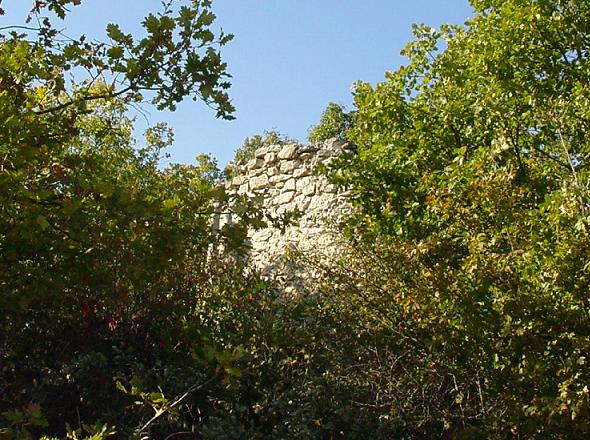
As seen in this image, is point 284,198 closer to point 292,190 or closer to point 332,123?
point 292,190

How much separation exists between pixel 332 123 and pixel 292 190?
415 inches

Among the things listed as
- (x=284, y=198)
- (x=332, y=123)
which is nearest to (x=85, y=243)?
(x=284, y=198)

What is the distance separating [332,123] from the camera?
2028 centimetres

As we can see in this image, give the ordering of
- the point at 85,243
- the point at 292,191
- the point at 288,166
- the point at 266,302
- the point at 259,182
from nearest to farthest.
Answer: the point at 85,243 → the point at 266,302 → the point at 292,191 → the point at 288,166 → the point at 259,182

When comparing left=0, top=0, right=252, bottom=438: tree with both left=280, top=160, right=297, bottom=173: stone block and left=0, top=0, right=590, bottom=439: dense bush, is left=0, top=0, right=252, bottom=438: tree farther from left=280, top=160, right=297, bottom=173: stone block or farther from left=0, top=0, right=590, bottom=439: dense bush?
left=280, top=160, right=297, bottom=173: stone block

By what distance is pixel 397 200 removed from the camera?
7.52 metres

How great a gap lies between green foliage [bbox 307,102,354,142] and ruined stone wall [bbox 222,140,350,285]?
9445mm

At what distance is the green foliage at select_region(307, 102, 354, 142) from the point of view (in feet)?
66.3

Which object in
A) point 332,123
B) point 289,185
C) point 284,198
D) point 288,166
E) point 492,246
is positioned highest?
point 332,123

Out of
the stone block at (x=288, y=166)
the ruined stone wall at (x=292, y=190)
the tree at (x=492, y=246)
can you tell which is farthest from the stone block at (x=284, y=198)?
the tree at (x=492, y=246)

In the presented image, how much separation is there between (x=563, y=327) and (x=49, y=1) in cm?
415

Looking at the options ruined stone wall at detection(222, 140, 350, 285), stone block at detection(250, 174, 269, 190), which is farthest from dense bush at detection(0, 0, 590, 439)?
stone block at detection(250, 174, 269, 190)

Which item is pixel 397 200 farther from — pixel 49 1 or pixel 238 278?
pixel 49 1

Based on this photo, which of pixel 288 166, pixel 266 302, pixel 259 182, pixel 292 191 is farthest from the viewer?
pixel 259 182
